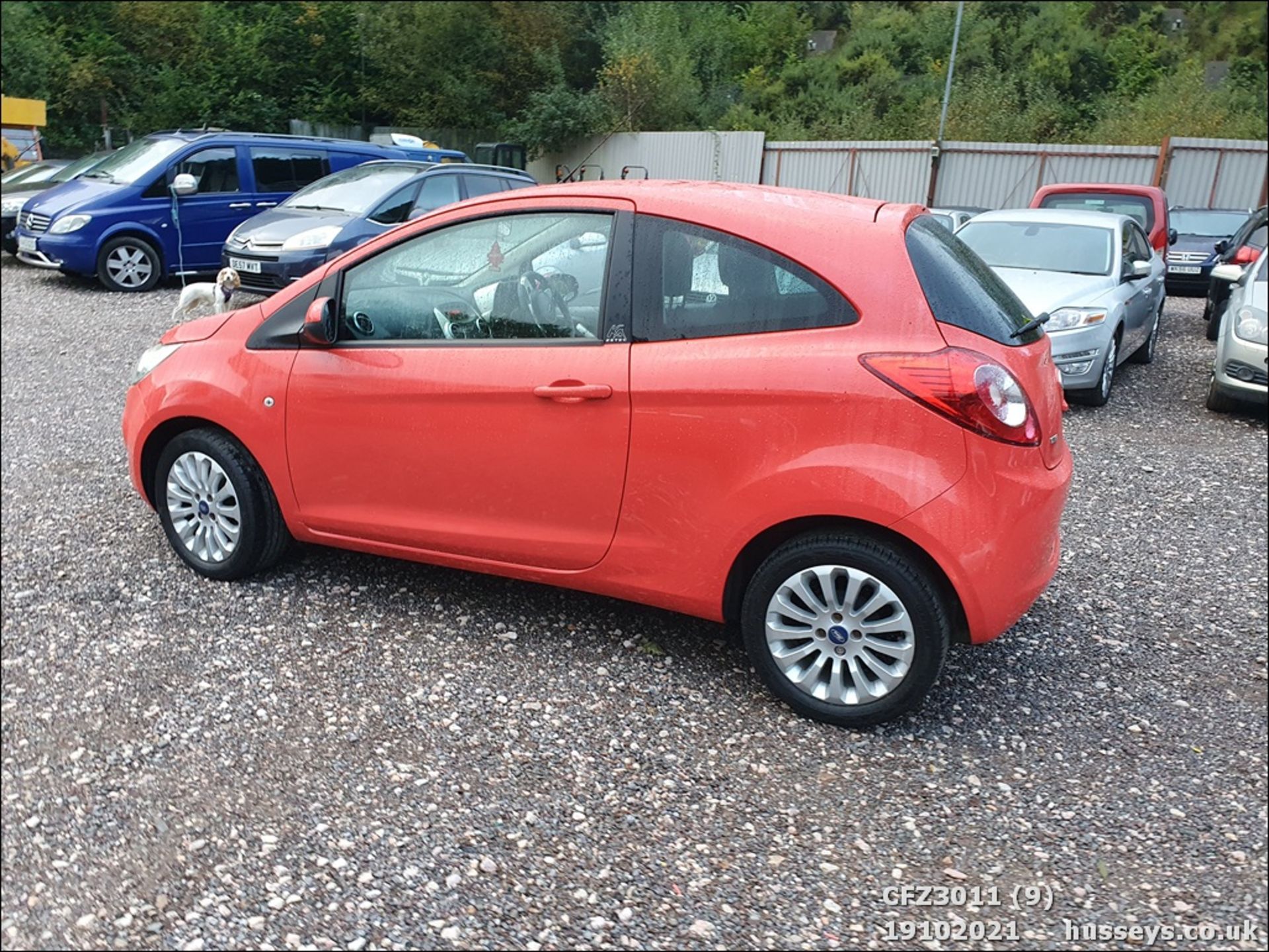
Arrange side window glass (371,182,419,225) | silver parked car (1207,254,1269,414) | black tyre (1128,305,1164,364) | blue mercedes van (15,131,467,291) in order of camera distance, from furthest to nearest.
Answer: blue mercedes van (15,131,467,291), side window glass (371,182,419,225), black tyre (1128,305,1164,364), silver parked car (1207,254,1269,414)

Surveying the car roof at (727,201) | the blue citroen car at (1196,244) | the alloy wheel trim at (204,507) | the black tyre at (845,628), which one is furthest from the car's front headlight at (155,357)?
the blue citroen car at (1196,244)

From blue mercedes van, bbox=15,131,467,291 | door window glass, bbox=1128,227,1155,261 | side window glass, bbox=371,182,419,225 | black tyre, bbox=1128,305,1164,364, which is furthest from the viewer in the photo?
blue mercedes van, bbox=15,131,467,291

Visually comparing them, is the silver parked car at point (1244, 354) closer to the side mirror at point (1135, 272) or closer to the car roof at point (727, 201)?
the side mirror at point (1135, 272)

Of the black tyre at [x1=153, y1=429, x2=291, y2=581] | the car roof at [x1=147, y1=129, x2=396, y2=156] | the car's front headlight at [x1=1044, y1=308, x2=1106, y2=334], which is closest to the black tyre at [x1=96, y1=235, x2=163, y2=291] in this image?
the car roof at [x1=147, y1=129, x2=396, y2=156]

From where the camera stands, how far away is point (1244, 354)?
7.57 metres

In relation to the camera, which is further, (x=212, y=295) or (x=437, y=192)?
(x=437, y=192)

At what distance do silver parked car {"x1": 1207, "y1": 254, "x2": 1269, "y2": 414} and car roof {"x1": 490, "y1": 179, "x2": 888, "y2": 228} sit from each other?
17.4 ft

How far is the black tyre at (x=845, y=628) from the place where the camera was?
10.4 feet

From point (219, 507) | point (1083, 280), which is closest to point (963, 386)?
point (219, 507)

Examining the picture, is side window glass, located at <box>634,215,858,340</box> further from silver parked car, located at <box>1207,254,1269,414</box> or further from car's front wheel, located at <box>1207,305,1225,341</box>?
car's front wheel, located at <box>1207,305,1225,341</box>

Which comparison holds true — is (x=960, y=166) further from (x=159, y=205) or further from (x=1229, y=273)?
(x=159, y=205)

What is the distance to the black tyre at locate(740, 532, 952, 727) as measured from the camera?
3.17 metres

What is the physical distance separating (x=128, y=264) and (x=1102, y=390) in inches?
416

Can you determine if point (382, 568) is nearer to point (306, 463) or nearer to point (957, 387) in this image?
point (306, 463)
